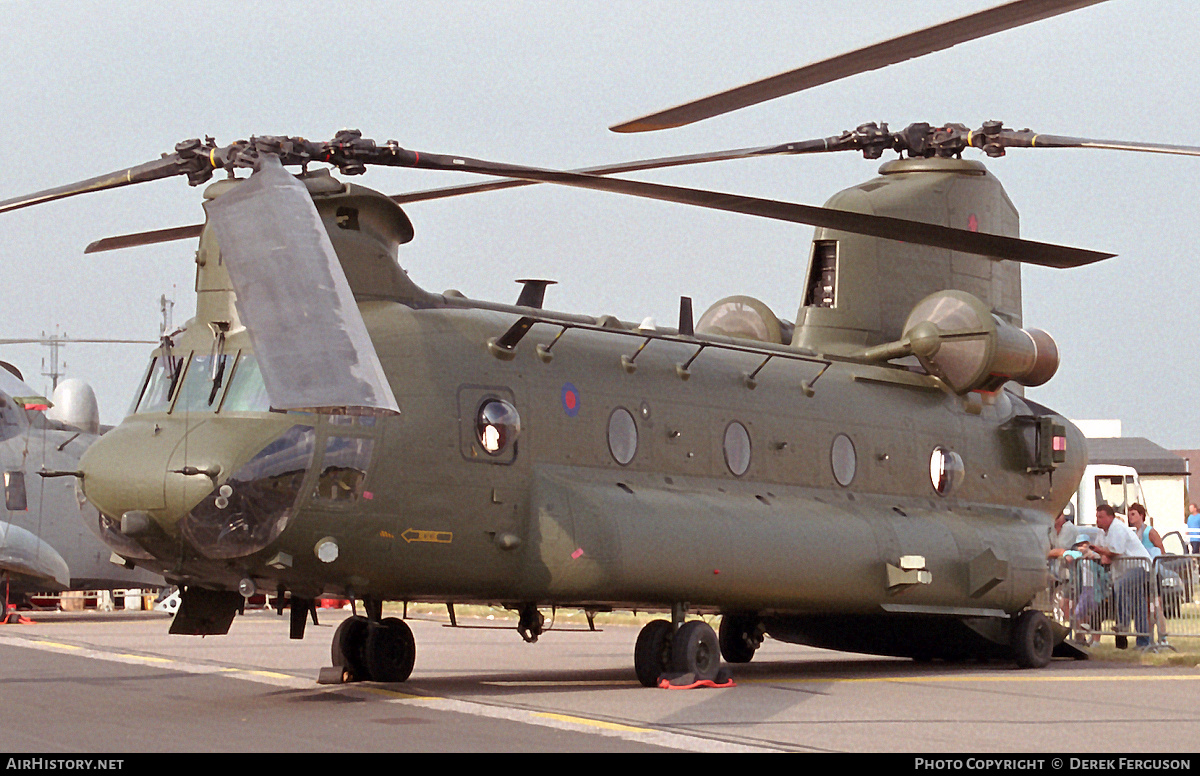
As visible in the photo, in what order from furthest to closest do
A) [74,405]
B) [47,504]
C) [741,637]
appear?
1. [74,405]
2. [47,504]
3. [741,637]

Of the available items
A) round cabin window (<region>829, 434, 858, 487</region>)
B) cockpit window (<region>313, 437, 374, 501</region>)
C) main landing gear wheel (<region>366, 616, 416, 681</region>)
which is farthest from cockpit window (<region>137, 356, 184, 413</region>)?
round cabin window (<region>829, 434, 858, 487</region>)

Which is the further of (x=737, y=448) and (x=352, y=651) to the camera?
(x=737, y=448)

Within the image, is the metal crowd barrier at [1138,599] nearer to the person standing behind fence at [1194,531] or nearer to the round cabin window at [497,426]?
the round cabin window at [497,426]

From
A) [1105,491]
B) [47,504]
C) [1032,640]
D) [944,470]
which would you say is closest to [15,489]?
[47,504]

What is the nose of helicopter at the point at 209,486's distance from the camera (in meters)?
12.4

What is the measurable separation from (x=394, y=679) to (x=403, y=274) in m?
3.88

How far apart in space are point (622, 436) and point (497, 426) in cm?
157

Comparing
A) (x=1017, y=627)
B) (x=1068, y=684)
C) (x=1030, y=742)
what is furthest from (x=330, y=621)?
(x=1030, y=742)

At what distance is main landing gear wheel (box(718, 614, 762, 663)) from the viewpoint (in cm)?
1873

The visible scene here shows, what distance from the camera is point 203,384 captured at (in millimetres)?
13227

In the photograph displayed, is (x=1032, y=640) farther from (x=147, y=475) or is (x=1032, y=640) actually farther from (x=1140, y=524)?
(x=147, y=475)

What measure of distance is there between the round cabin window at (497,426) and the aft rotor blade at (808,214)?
2.10m

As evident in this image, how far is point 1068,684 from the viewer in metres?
15.2
